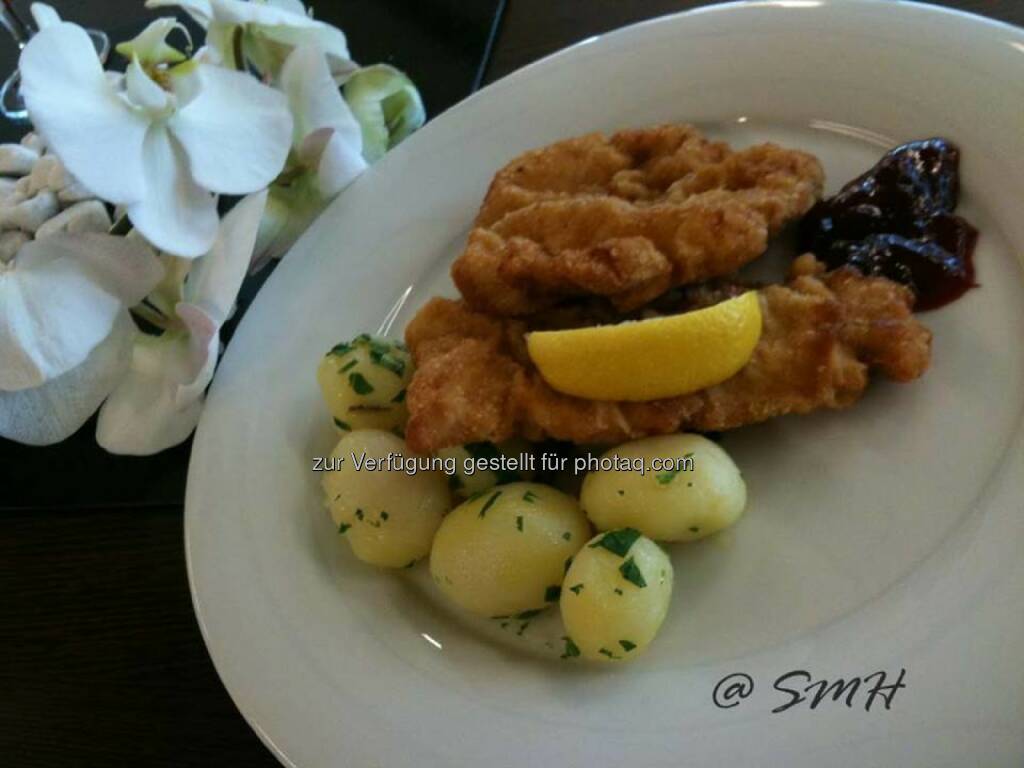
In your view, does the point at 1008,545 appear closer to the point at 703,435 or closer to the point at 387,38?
the point at 703,435

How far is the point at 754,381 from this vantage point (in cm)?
170

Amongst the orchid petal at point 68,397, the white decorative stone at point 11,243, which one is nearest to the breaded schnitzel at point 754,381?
the orchid petal at point 68,397

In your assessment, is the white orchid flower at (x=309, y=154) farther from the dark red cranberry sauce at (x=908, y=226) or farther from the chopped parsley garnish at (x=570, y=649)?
the chopped parsley garnish at (x=570, y=649)

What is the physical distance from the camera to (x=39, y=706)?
6.16 ft

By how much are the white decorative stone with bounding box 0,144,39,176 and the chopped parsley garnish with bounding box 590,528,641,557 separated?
1907 millimetres

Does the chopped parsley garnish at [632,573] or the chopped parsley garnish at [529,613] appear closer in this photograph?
the chopped parsley garnish at [632,573]

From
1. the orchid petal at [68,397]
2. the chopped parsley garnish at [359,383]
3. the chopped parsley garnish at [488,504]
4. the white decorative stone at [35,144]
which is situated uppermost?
the chopped parsley garnish at [488,504]

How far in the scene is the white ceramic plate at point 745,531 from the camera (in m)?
1.40

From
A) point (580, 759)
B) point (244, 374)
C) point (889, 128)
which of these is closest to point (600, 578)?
point (580, 759)

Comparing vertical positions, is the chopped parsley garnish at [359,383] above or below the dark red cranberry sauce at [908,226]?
below

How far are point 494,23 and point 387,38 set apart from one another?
0.40m

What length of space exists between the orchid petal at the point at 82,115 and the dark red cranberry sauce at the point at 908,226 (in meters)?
1.48

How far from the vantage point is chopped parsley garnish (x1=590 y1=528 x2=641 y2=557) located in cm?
149
